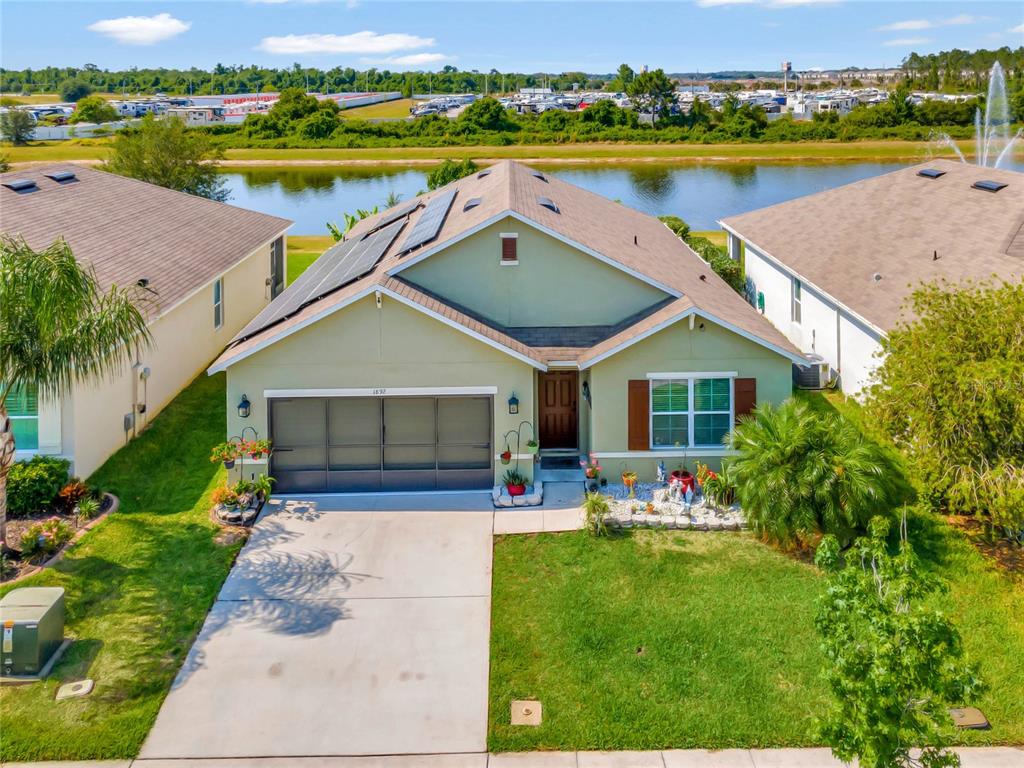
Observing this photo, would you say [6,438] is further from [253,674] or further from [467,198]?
[467,198]

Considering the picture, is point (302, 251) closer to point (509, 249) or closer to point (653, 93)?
point (509, 249)

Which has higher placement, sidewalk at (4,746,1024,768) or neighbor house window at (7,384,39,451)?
neighbor house window at (7,384,39,451)

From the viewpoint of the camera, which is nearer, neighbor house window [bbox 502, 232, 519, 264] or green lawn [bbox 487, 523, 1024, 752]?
green lawn [bbox 487, 523, 1024, 752]

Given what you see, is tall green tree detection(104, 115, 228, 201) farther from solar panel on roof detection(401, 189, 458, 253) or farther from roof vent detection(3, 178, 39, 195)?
solar panel on roof detection(401, 189, 458, 253)

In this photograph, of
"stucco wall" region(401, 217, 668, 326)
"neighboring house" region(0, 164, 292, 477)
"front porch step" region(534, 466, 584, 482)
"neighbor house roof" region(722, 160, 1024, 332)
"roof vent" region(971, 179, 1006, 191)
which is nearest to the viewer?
"neighboring house" region(0, 164, 292, 477)

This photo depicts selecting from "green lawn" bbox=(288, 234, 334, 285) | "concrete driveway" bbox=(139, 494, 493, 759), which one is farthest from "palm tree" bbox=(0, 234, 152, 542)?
"green lawn" bbox=(288, 234, 334, 285)

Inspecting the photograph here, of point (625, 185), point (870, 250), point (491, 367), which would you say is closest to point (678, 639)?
point (491, 367)

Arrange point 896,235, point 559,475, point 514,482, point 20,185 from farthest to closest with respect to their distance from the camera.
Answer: point 20,185, point 896,235, point 559,475, point 514,482

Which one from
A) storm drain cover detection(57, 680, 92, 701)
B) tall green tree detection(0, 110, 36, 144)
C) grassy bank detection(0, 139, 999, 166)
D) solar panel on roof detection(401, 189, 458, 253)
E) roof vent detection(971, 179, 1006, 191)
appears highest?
tall green tree detection(0, 110, 36, 144)
